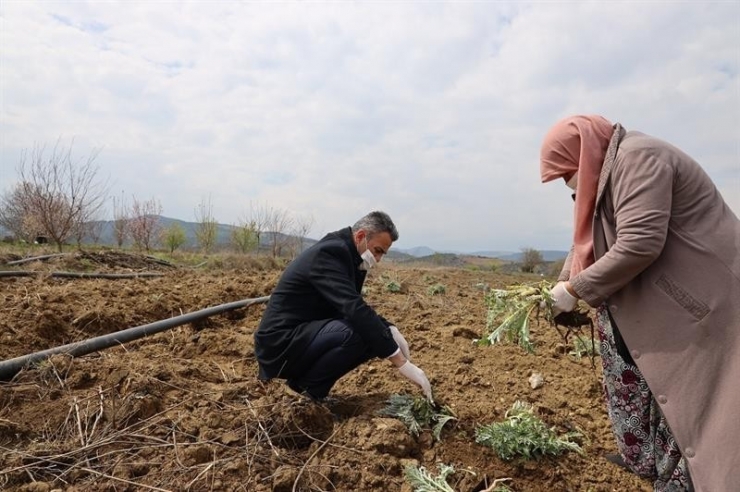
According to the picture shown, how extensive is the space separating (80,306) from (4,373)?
85.8 inches

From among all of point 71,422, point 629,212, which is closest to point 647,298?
point 629,212

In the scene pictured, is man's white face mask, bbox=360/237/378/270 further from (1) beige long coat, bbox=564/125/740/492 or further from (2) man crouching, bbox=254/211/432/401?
(1) beige long coat, bbox=564/125/740/492

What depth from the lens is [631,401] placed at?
2.04 m

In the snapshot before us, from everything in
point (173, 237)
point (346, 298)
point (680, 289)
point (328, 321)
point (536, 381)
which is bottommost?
point (536, 381)

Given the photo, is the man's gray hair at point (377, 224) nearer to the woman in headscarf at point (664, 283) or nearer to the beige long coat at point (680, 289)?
the woman in headscarf at point (664, 283)

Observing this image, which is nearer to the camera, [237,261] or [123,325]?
[123,325]

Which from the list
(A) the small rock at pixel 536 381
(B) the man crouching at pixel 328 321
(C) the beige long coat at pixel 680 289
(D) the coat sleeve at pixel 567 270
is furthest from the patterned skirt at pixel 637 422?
(A) the small rock at pixel 536 381

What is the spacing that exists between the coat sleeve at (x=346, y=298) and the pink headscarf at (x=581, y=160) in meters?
1.02

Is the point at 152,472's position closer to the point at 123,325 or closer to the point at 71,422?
the point at 71,422

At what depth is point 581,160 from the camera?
1.94 meters

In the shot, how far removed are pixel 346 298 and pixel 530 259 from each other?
71.5 feet

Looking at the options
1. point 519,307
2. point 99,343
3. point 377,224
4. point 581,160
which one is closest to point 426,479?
point 519,307

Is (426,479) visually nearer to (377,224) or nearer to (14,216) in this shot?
(377,224)

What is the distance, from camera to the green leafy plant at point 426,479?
6.63 feet
